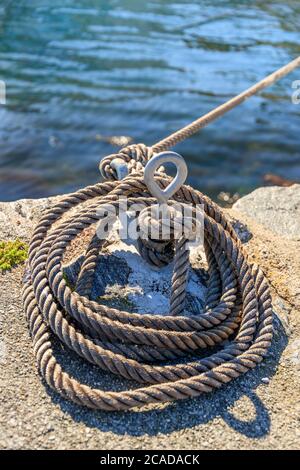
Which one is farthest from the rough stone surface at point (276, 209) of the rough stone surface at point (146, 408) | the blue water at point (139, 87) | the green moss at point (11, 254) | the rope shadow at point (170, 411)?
the green moss at point (11, 254)

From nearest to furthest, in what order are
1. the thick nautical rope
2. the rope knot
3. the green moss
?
1. the thick nautical rope
2. the green moss
3. the rope knot

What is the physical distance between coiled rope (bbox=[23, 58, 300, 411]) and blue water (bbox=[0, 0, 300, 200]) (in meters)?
2.24

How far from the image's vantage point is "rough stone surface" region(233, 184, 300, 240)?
11.4ft

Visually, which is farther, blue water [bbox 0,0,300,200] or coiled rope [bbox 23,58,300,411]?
blue water [bbox 0,0,300,200]

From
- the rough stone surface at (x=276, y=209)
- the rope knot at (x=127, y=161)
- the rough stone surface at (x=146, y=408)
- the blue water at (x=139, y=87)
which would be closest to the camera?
the rough stone surface at (x=146, y=408)

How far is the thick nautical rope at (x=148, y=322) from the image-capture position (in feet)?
6.68

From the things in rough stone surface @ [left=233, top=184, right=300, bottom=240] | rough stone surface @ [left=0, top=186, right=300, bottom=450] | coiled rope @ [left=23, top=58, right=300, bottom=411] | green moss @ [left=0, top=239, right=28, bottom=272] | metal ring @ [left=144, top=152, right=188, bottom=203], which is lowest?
rough stone surface @ [left=233, top=184, right=300, bottom=240]

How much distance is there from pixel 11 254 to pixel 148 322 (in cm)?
94

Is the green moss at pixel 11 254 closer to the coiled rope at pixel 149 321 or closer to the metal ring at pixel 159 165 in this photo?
the coiled rope at pixel 149 321

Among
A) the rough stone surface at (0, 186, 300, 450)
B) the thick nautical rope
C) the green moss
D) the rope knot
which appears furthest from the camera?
the rope knot

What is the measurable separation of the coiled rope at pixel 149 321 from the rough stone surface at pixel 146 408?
62mm

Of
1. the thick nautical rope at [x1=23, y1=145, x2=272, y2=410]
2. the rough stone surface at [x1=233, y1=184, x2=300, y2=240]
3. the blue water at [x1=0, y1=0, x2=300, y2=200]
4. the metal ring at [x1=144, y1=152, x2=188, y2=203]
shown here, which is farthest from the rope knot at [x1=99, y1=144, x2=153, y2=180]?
the blue water at [x1=0, y1=0, x2=300, y2=200]

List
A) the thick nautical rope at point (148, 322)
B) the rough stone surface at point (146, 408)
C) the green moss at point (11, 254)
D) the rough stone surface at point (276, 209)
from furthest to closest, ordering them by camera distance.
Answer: the rough stone surface at point (276, 209)
the green moss at point (11, 254)
the thick nautical rope at point (148, 322)
the rough stone surface at point (146, 408)

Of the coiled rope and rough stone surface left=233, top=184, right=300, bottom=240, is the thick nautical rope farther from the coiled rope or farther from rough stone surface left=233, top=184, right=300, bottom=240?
rough stone surface left=233, top=184, right=300, bottom=240
